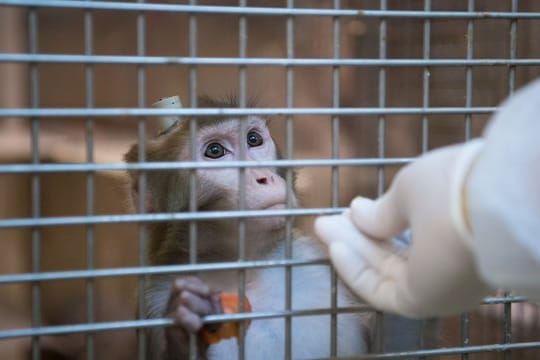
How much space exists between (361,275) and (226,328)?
0.27 meters

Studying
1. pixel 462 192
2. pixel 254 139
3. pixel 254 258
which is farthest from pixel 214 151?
pixel 462 192

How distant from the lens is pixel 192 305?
3.19ft

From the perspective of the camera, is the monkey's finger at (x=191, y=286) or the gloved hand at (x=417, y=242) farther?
the monkey's finger at (x=191, y=286)

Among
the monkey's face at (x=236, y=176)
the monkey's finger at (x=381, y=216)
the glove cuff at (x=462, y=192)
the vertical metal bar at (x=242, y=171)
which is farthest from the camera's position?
the monkey's face at (x=236, y=176)

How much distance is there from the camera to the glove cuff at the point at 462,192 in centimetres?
65

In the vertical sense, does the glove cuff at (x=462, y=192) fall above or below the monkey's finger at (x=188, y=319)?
above

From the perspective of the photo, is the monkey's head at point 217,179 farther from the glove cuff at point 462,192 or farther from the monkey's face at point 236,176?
the glove cuff at point 462,192

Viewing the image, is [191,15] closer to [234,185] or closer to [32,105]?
[32,105]

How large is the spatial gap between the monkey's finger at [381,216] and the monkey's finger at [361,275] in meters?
0.04

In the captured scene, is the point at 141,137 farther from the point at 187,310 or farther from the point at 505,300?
the point at 505,300

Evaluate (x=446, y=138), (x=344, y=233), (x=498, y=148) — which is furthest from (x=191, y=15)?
(x=446, y=138)

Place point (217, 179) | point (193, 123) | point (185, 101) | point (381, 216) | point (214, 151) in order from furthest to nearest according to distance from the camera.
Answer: point (185, 101) → point (214, 151) → point (217, 179) → point (193, 123) → point (381, 216)

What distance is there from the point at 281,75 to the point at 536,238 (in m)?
2.57

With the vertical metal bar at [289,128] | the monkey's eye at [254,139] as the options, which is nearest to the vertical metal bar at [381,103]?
the vertical metal bar at [289,128]
